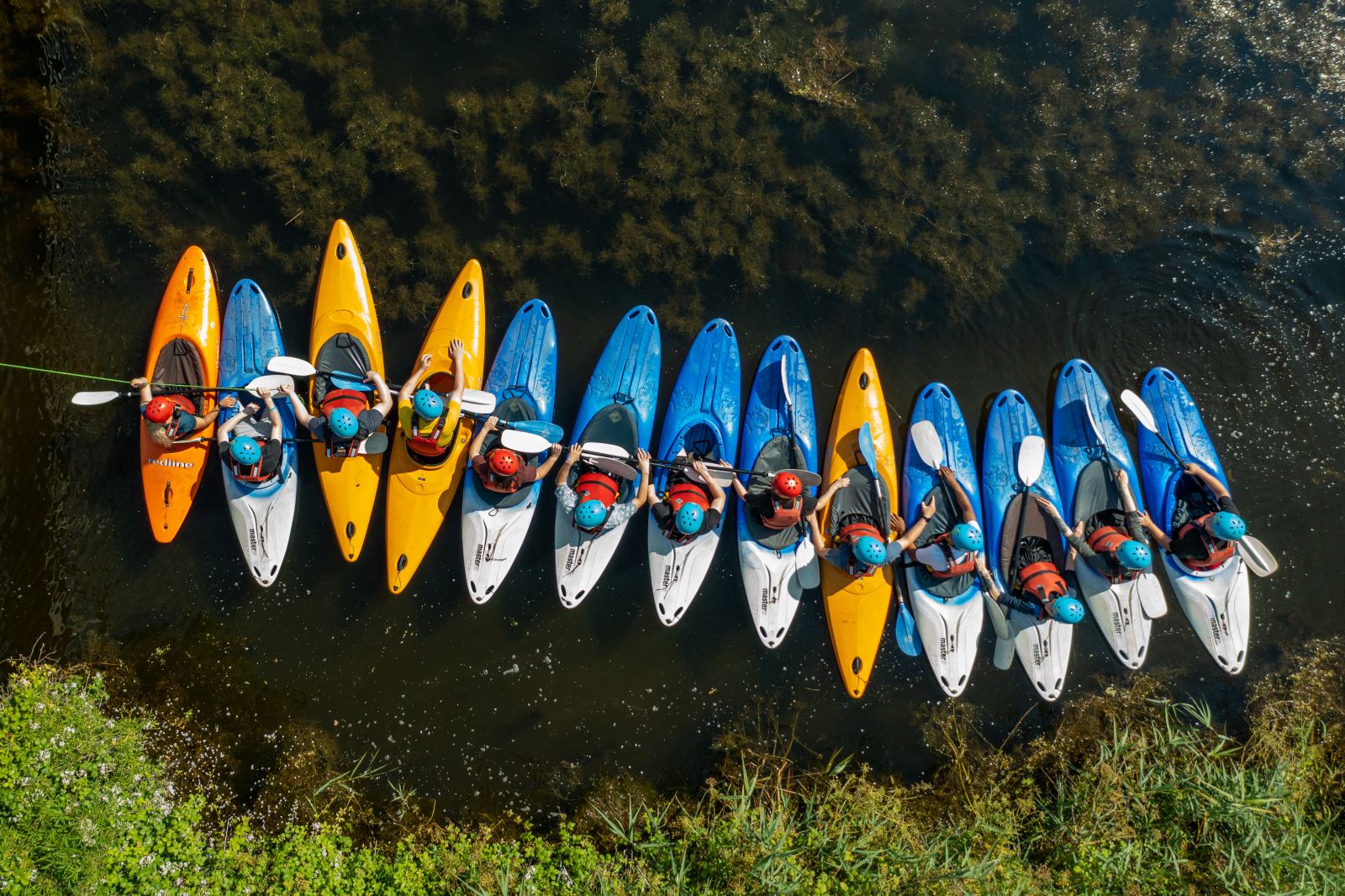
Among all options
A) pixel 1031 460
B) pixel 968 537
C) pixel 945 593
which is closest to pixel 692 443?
pixel 968 537

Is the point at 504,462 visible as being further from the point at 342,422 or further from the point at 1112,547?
the point at 1112,547

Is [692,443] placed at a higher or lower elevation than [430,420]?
lower

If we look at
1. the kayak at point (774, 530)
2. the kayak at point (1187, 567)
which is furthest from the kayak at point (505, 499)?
the kayak at point (1187, 567)

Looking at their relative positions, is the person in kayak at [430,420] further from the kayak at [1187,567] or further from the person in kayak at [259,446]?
the kayak at [1187,567]

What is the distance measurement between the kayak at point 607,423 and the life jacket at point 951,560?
2.49 metres

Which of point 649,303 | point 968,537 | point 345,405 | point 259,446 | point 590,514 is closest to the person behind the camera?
point 590,514

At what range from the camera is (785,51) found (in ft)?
19.8

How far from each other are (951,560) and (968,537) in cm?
40

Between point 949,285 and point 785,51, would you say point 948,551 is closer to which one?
point 949,285

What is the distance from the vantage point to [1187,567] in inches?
223

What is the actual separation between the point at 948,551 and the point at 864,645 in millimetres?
1063

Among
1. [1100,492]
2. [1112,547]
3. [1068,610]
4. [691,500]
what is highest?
[1100,492]

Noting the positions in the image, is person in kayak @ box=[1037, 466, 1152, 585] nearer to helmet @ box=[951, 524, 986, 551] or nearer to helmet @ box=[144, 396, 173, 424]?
helmet @ box=[951, 524, 986, 551]

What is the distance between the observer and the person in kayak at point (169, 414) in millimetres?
5055
